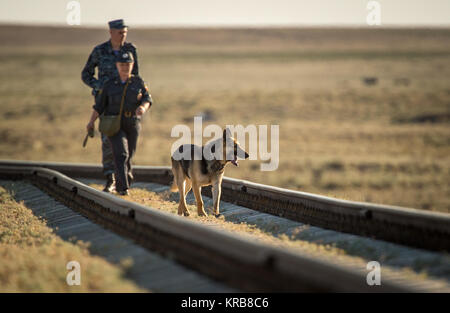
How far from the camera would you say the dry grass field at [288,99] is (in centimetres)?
3703

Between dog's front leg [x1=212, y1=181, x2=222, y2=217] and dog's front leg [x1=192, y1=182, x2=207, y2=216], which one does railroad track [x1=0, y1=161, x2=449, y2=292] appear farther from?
dog's front leg [x1=192, y1=182, x2=207, y2=216]

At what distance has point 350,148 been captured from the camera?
4619 centimetres

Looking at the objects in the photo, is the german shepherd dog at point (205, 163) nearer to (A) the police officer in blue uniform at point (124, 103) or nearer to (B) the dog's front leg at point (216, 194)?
(B) the dog's front leg at point (216, 194)

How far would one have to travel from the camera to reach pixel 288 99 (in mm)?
76312

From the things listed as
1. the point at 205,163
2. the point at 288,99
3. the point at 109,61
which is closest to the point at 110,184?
the point at 109,61

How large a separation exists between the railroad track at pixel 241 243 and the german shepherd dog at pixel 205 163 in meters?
1.02

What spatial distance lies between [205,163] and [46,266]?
3.77 meters

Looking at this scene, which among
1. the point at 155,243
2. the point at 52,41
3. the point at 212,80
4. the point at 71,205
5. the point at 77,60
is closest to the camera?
the point at 155,243

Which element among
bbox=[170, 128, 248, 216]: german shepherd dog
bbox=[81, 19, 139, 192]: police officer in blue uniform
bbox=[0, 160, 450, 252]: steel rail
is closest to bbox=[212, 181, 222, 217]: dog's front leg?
bbox=[170, 128, 248, 216]: german shepherd dog

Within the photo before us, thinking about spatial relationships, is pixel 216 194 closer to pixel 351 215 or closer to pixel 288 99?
pixel 351 215

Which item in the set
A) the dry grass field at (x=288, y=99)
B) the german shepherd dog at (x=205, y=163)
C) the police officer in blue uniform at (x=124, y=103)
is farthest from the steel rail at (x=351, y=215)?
the dry grass field at (x=288, y=99)
